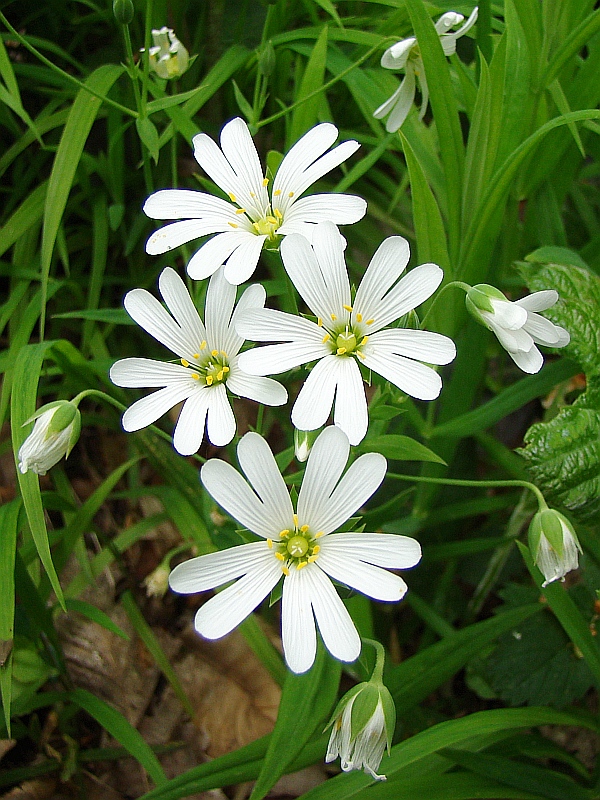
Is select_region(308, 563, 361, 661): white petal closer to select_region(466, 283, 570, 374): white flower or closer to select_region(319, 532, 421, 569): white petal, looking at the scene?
select_region(319, 532, 421, 569): white petal

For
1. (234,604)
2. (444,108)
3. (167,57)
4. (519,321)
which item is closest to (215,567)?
(234,604)

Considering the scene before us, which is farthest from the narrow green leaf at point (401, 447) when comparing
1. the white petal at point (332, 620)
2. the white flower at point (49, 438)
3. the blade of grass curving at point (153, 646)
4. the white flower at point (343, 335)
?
the blade of grass curving at point (153, 646)

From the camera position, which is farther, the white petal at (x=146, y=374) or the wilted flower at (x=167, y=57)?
the wilted flower at (x=167, y=57)

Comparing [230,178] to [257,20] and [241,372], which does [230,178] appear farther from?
[257,20]

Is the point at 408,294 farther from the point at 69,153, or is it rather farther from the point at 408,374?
the point at 69,153

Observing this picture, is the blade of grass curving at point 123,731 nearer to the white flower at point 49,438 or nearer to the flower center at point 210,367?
the white flower at point 49,438

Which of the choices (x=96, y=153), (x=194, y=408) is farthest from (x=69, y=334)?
(x=194, y=408)

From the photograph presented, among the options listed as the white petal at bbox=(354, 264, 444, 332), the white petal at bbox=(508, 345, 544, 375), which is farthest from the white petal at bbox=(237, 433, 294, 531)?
the white petal at bbox=(508, 345, 544, 375)
